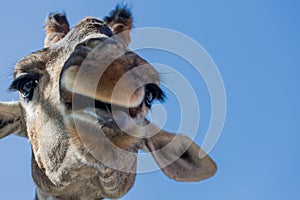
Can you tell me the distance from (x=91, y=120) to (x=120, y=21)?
2754mm

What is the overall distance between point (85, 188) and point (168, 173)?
2.81 ft

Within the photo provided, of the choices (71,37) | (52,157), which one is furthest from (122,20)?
(52,157)

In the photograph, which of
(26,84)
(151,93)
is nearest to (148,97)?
(151,93)

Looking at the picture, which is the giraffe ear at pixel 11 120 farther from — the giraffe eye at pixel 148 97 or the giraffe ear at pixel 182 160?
the giraffe eye at pixel 148 97

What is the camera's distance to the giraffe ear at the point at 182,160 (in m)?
5.05

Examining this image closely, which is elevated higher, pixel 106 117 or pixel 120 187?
pixel 106 117

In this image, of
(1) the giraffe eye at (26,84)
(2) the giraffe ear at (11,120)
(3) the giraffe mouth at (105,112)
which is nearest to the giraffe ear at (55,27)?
(2) the giraffe ear at (11,120)

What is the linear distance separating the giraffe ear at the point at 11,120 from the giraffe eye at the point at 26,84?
64 cm

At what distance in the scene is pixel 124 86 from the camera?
153 inches

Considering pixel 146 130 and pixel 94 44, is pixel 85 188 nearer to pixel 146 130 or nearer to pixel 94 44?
pixel 146 130

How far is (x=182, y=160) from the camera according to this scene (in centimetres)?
519

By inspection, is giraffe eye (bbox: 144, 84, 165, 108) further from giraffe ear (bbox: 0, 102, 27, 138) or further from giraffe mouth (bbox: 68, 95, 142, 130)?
giraffe ear (bbox: 0, 102, 27, 138)

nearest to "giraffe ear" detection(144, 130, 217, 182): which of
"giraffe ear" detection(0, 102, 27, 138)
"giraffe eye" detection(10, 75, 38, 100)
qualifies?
"giraffe eye" detection(10, 75, 38, 100)

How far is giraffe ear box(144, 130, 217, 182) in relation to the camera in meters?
5.05
